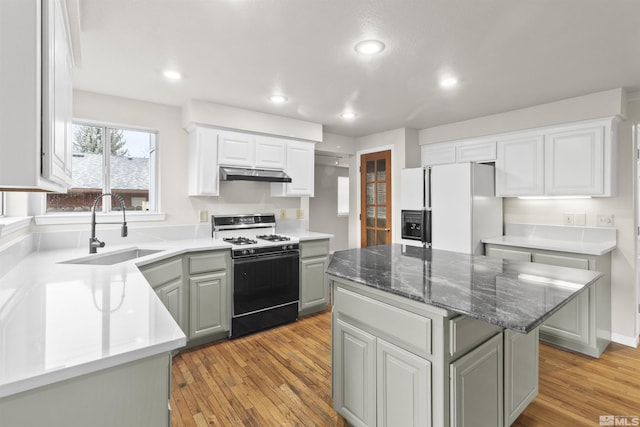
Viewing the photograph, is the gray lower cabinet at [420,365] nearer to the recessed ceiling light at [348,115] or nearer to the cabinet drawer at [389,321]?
the cabinet drawer at [389,321]

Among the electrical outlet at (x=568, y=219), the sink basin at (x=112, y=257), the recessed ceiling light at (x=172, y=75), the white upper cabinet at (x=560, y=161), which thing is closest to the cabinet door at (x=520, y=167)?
the white upper cabinet at (x=560, y=161)

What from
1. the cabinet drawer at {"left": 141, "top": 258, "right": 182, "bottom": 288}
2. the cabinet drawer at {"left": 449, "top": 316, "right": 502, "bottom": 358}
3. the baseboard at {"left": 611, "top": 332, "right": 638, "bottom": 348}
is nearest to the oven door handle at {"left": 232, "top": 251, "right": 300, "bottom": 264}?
the cabinet drawer at {"left": 141, "top": 258, "right": 182, "bottom": 288}

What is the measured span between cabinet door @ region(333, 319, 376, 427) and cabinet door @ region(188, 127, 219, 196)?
2.16 metres

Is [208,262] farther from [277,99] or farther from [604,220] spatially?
[604,220]

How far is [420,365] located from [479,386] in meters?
0.34

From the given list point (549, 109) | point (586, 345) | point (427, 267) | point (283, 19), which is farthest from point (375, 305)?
point (549, 109)

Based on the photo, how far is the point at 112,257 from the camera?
2.73 meters

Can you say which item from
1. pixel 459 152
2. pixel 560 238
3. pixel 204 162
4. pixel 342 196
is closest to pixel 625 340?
pixel 560 238

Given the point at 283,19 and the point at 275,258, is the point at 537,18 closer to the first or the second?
the point at 283,19

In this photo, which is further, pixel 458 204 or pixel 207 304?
pixel 458 204

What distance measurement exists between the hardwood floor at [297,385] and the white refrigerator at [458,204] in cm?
126

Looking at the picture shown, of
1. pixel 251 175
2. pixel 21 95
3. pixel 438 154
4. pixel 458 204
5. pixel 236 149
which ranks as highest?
pixel 438 154

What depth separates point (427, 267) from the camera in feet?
6.61

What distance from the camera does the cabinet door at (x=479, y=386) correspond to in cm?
140
